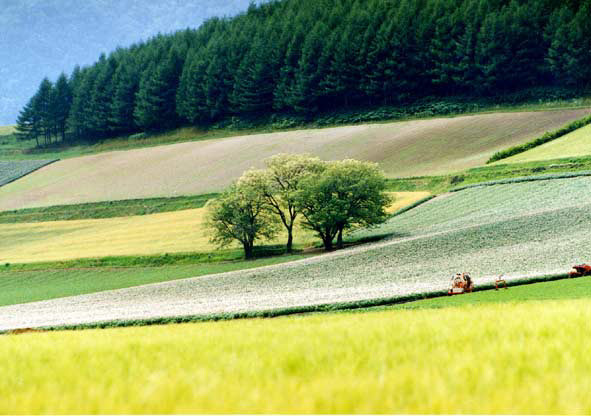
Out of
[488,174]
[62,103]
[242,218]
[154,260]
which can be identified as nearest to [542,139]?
[488,174]

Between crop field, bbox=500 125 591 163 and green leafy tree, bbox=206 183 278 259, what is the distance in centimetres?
2846

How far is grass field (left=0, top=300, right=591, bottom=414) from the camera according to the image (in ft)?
16.2

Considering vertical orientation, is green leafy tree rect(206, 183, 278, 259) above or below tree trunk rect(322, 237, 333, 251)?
above

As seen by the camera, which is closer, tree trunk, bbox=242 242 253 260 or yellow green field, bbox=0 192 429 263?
tree trunk, bbox=242 242 253 260

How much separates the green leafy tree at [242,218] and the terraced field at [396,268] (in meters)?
11.5

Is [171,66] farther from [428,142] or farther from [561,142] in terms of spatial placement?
[561,142]

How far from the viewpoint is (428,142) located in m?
94.9

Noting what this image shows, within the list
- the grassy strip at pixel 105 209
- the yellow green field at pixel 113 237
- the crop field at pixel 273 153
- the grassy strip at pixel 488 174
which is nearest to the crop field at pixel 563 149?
the grassy strip at pixel 488 174

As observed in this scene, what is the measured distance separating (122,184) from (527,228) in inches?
2769

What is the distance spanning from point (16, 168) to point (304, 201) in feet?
272

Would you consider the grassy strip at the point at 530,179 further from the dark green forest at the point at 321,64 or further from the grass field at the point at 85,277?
the dark green forest at the point at 321,64

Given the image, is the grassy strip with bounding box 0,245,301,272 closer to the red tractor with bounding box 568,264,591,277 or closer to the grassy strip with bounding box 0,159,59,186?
the red tractor with bounding box 568,264,591,277

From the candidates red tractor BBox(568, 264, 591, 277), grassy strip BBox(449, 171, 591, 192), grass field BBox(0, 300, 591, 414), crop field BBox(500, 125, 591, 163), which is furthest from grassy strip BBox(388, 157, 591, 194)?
grass field BBox(0, 300, 591, 414)

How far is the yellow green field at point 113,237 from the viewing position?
6469 centimetres
